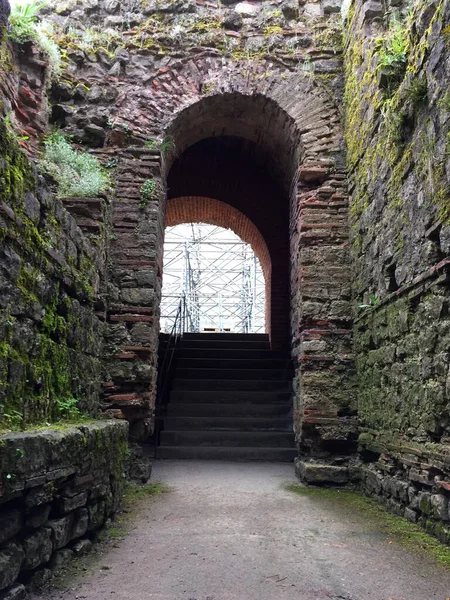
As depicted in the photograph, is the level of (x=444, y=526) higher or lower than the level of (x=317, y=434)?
lower

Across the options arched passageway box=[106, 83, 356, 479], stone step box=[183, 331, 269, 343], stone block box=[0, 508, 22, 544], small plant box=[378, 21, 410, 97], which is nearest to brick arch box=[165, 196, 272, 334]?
stone step box=[183, 331, 269, 343]

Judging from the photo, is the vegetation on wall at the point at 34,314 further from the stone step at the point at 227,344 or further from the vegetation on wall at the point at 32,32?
the stone step at the point at 227,344

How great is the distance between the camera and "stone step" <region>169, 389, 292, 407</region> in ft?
22.8

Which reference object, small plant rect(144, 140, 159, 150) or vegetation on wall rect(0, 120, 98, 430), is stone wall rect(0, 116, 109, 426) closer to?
vegetation on wall rect(0, 120, 98, 430)

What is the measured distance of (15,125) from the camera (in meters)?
5.10

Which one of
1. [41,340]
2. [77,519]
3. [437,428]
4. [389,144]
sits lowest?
[77,519]

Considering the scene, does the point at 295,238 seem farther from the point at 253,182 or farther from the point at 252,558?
the point at 252,558

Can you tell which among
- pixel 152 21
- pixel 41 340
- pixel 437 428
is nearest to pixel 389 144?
pixel 437 428

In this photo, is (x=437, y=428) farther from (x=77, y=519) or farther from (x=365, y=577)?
(x=77, y=519)

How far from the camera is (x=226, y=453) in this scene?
5852 mm

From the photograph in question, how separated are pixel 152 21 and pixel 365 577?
6.38 metres

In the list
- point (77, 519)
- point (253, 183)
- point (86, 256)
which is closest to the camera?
point (77, 519)

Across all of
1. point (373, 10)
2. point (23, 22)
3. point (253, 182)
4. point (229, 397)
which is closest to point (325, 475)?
point (229, 397)

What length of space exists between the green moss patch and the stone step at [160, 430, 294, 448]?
50.3 inches
